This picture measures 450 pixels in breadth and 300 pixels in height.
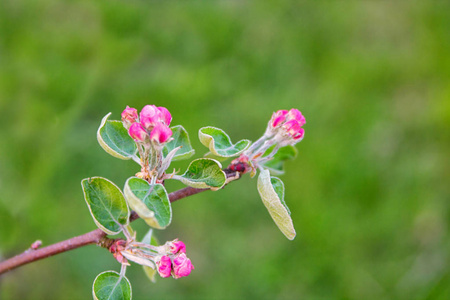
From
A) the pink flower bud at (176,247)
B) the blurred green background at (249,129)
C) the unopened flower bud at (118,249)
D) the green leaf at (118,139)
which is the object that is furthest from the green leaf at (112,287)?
the blurred green background at (249,129)

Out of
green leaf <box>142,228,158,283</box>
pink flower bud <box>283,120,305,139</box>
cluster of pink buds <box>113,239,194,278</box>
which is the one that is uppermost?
pink flower bud <box>283,120,305,139</box>

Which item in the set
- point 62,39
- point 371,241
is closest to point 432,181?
point 371,241

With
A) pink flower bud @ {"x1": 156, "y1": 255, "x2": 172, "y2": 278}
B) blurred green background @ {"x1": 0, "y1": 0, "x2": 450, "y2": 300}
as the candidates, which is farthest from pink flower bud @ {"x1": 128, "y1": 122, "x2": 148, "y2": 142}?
blurred green background @ {"x1": 0, "y1": 0, "x2": 450, "y2": 300}

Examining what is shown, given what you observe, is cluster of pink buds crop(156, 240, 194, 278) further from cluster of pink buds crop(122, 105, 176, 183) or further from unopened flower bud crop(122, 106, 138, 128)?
unopened flower bud crop(122, 106, 138, 128)

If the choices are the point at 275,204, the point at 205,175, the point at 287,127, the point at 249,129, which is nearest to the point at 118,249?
the point at 205,175

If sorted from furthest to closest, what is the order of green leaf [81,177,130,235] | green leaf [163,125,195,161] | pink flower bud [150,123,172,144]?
green leaf [163,125,195,161] < green leaf [81,177,130,235] < pink flower bud [150,123,172,144]

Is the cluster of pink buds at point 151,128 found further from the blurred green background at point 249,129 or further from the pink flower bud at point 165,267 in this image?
the blurred green background at point 249,129

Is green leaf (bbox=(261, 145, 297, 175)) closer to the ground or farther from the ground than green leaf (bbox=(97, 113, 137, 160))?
closer to the ground
